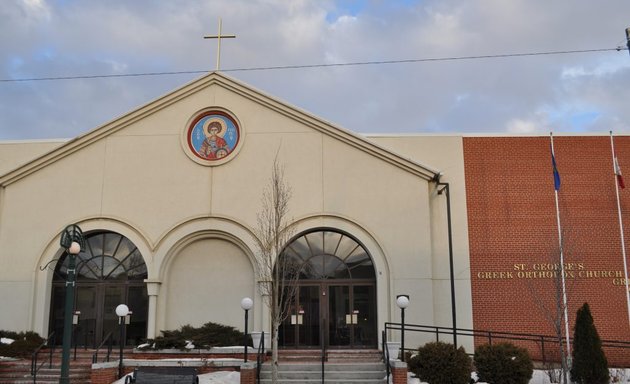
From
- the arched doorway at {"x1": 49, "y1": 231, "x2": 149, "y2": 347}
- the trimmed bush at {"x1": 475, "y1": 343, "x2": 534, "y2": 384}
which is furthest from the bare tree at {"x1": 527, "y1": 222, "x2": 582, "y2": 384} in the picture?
the arched doorway at {"x1": 49, "y1": 231, "x2": 149, "y2": 347}

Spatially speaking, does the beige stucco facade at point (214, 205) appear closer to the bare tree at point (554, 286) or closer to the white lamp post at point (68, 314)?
the bare tree at point (554, 286)

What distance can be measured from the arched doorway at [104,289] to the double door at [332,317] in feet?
17.0

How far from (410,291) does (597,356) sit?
20.8ft

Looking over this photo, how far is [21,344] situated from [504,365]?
47.3ft

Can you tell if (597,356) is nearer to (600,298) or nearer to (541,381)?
(541,381)

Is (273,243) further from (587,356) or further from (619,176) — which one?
(619,176)

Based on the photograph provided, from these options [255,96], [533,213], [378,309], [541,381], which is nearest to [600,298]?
[533,213]

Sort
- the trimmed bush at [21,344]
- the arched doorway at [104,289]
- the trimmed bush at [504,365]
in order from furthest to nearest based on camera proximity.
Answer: the arched doorway at [104,289] → the trimmed bush at [21,344] → the trimmed bush at [504,365]

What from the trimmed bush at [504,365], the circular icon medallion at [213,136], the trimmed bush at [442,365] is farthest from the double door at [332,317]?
the circular icon medallion at [213,136]

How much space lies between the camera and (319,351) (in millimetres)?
20828

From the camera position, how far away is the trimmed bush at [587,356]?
1669cm

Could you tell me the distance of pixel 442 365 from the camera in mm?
16906

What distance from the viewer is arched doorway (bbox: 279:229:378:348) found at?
2203 centimetres

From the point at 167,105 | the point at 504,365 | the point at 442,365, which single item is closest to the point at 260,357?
the point at 442,365
